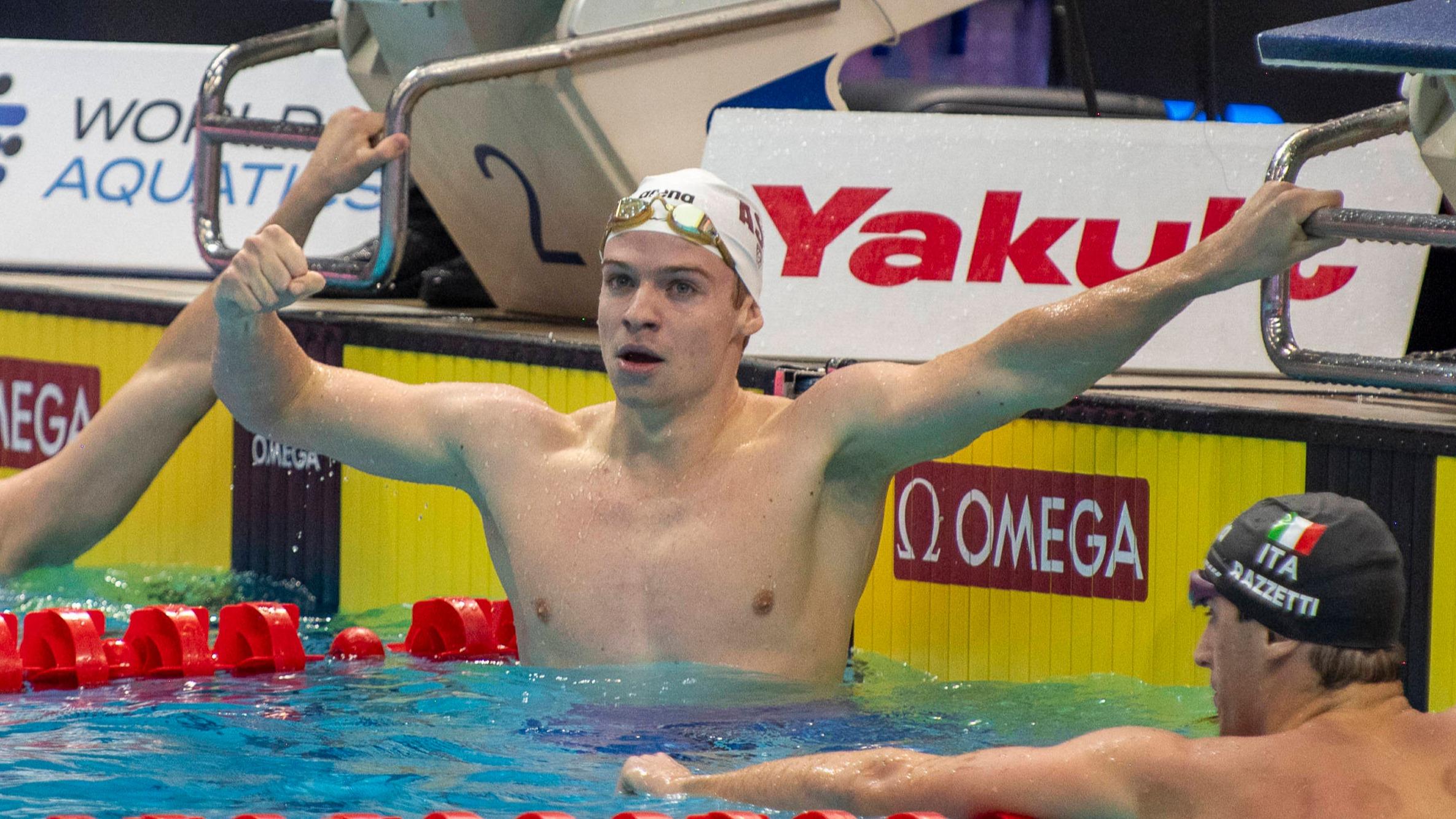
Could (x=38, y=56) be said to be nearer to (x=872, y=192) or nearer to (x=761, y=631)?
(x=872, y=192)

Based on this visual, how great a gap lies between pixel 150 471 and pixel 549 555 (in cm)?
171

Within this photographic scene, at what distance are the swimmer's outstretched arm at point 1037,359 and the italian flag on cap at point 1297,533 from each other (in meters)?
0.57

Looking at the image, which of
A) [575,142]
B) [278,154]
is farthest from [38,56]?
[575,142]

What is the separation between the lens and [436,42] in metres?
5.45

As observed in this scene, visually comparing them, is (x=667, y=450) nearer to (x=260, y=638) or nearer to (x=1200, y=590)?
(x=260, y=638)

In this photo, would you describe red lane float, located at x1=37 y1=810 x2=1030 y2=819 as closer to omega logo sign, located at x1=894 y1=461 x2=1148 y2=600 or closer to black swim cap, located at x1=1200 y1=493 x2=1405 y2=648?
black swim cap, located at x1=1200 y1=493 x2=1405 y2=648

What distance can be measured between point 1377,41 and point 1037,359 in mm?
748

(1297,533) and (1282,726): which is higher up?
(1297,533)

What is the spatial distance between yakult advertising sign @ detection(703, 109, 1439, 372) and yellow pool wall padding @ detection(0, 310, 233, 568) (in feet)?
5.91

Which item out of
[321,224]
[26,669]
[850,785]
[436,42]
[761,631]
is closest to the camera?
[850,785]

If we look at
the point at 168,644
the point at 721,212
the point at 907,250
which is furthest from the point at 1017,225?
the point at 168,644

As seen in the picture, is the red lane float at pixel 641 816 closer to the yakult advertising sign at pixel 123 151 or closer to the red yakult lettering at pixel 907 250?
the red yakult lettering at pixel 907 250

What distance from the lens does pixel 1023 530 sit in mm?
4102

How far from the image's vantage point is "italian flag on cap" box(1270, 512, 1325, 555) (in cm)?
254
